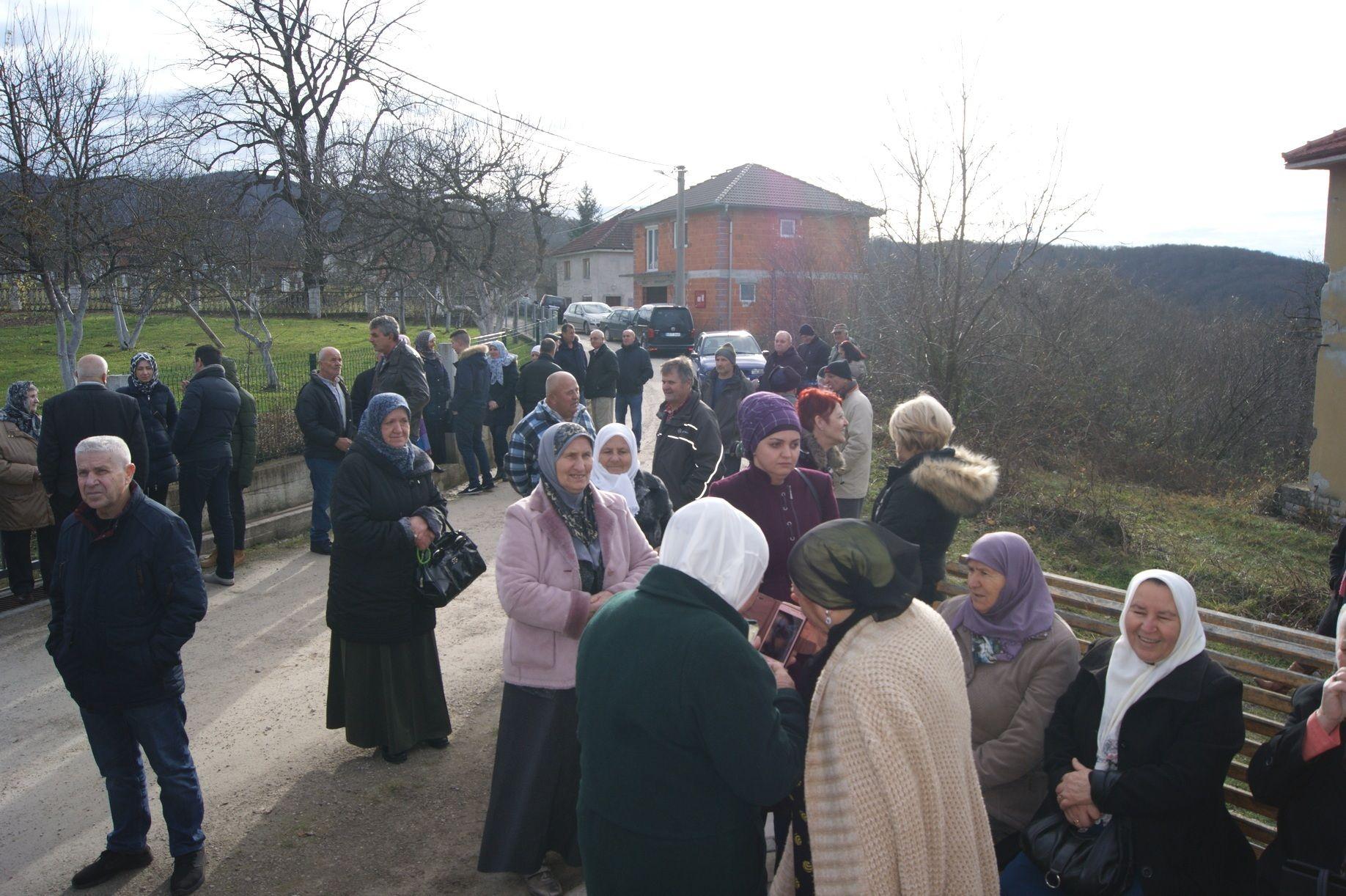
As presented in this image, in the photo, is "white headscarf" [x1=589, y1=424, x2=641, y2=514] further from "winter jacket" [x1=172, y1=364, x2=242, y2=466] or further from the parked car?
the parked car

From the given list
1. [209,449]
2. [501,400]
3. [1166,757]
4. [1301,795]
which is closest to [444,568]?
[1166,757]

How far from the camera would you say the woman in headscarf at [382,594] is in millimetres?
4633

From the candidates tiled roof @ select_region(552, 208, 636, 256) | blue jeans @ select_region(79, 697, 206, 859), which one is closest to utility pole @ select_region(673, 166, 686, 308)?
blue jeans @ select_region(79, 697, 206, 859)

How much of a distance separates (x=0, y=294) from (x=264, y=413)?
22.1 feet

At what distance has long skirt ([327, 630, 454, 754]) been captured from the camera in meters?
4.75

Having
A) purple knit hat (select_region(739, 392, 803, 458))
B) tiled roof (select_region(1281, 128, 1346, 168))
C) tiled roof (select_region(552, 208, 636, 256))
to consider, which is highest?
tiled roof (select_region(552, 208, 636, 256))

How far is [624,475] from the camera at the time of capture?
16.3 ft

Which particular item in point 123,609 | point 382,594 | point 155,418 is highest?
point 155,418

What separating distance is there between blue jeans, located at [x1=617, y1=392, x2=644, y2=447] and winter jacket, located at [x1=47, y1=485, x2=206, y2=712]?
31.5 ft

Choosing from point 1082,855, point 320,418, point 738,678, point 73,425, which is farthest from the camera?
point 320,418

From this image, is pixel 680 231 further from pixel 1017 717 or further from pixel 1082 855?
pixel 1082 855

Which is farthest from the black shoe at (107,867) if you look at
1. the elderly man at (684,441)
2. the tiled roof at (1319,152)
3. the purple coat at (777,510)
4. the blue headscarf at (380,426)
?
the tiled roof at (1319,152)

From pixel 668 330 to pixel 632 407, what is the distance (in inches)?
665

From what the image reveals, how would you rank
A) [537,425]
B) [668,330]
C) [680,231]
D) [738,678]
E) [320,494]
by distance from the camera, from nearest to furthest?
[738,678] → [537,425] → [320,494] → [680,231] → [668,330]
